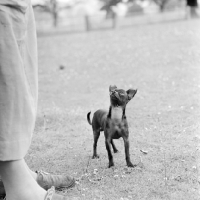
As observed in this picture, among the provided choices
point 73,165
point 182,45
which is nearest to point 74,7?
point 182,45

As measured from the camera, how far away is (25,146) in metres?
2.66

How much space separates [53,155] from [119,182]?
1.10m

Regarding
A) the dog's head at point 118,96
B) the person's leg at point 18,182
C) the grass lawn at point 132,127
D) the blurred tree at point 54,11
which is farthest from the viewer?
the blurred tree at point 54,11

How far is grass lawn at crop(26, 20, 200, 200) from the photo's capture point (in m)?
3.36

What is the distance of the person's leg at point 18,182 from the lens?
2.68m

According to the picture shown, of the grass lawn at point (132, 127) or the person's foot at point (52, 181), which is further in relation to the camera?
the grass lawn at point (132, 127)

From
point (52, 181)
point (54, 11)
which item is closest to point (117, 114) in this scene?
point (52, 181)

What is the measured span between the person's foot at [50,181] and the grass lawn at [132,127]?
0.07m

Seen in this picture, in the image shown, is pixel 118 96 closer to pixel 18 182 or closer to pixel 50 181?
pixel 50 181

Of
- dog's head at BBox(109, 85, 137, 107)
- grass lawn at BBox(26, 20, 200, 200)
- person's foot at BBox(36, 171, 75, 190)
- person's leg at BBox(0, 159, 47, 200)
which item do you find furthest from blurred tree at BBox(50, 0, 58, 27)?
person's leg at BBox(0, 159, 47, 200)

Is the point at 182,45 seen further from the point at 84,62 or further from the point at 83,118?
the point at 83,118

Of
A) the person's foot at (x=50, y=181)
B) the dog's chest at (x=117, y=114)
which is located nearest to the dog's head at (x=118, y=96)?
the dog's chest at (x=117, y=114)

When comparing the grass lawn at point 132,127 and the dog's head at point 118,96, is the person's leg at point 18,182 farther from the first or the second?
the dog's head at point 118,96

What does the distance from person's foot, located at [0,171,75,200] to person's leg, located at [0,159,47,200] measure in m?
0.36
